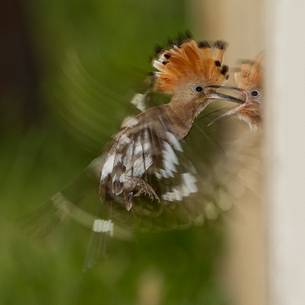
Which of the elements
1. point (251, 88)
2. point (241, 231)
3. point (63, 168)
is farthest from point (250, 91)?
point (63, 168)

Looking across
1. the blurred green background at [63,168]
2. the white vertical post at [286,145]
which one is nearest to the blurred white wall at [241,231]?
the blurred green background at [63,168]

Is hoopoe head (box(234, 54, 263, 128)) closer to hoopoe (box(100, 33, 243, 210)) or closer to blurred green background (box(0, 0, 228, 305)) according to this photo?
hoopoe (box(100, 33, 243, 210))

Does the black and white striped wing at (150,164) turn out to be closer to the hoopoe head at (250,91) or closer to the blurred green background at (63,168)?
the hoopoe head at (250,91)

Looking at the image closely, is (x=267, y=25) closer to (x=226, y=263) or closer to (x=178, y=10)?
(x=226, y=263)

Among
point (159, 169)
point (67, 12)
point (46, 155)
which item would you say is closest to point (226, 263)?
point (46, 155)

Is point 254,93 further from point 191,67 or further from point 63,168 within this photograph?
point 63,168

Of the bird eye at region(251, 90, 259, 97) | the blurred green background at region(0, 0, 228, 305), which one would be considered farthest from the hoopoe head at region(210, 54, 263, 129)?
the blurred green background at region(0, 0, 228, 305)
